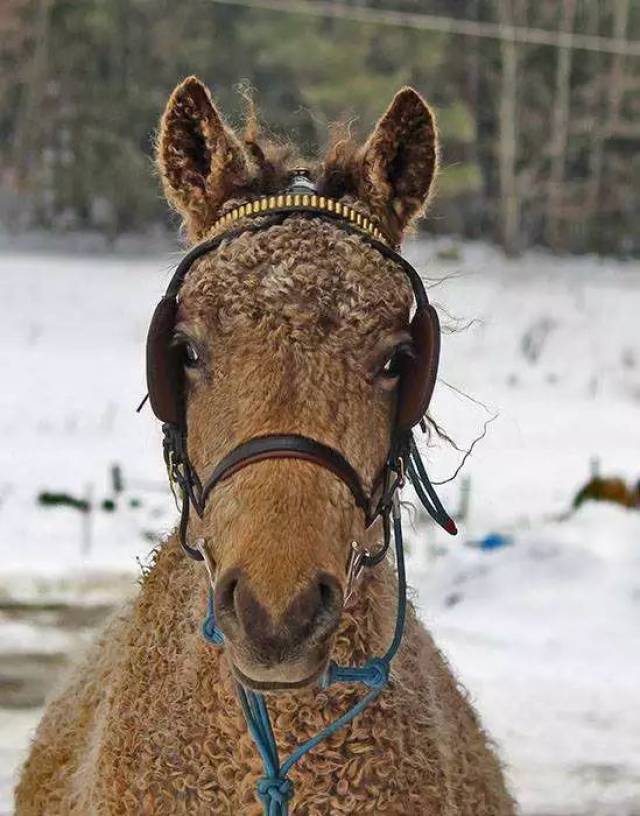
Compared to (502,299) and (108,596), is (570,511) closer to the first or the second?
(108,596)

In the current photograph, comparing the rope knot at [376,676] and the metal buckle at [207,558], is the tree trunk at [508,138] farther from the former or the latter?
the metal buckle at [207,558]

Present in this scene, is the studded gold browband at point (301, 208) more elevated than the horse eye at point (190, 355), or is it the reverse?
the studded gold browband at point (301, 208)

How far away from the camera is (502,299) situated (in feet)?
80.9

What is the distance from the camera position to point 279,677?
85.3 inches

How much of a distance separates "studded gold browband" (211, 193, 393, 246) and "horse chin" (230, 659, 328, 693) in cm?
93

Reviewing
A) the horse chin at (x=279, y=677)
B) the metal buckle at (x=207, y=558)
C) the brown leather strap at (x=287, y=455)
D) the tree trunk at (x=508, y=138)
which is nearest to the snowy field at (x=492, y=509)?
the brown leather strap at (x=287, y=455)

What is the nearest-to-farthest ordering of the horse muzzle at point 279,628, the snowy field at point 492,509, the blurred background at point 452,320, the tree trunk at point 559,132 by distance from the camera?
the horse muzzle at point 279,628
the snowy field at point 492,509
the blurred background at point 452,320
the tree trunk at point 559,132

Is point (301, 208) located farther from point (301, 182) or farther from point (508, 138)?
point (508, 138)

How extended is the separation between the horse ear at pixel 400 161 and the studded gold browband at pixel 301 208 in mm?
102

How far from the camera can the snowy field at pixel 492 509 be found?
282 inches

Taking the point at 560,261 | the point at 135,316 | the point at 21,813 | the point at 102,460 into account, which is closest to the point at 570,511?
the point at 102,460

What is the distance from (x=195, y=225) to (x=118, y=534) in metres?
8.54

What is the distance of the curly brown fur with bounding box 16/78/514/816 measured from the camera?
2273 millimetres

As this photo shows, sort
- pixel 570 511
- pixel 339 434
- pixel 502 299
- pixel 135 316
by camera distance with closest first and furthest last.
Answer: pixel 339 434, pixel 570 511, pixel 135 316, pixel 502 299
